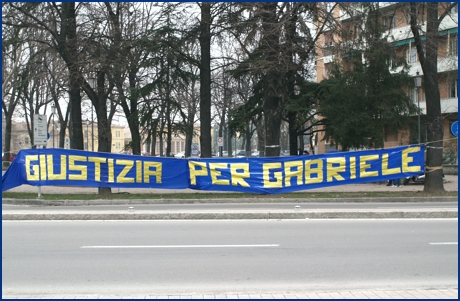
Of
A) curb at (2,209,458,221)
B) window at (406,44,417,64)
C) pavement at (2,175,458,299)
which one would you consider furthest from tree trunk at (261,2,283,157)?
window at (406,44,417,64)

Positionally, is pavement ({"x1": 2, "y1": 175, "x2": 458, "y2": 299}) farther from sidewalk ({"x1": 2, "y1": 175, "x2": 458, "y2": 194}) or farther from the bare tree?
the bare tree

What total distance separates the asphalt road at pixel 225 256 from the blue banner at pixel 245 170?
7.11 metres

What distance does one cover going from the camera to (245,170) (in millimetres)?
18969

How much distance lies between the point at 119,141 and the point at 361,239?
4671 inches

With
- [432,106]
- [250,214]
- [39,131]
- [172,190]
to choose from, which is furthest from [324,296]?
[172,190]

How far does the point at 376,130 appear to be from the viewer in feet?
89.9

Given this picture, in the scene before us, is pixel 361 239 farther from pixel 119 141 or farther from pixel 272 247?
pixel 119 141

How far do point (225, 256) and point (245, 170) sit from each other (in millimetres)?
10804

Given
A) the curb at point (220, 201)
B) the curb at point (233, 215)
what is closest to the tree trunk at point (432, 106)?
the curb at point (220, 201)

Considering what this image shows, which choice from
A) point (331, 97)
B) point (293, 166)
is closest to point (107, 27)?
point (293, 166)

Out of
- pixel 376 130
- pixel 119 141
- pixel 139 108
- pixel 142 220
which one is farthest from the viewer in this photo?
pixel 119 141

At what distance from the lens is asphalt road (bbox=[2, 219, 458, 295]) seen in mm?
6648

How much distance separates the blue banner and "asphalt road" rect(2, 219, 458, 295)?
711 centimetres

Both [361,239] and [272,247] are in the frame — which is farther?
[361,239]
